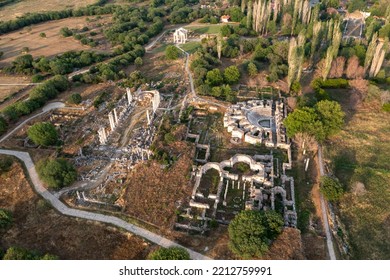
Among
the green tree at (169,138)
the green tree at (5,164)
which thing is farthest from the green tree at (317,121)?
the green tree at (5,164)

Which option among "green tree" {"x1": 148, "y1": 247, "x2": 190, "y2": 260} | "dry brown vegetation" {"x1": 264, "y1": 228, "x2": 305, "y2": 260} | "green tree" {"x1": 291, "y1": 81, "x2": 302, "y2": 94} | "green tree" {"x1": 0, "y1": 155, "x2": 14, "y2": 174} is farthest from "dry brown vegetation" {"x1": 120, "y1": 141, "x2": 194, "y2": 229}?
"green tree" {"x1": 291, "y1": 81, "x2": 302, "y2": 94}

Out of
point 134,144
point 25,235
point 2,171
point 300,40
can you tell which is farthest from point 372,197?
point 2,171

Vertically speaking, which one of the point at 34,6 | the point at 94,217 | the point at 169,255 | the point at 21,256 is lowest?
the point at 94,217

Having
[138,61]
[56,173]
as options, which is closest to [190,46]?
[138,61]

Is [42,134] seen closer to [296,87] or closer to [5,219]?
[5,219]

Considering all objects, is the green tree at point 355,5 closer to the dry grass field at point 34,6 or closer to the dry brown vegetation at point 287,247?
the dry grass field at point 34,6

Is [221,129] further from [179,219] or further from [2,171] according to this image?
[2,171]
